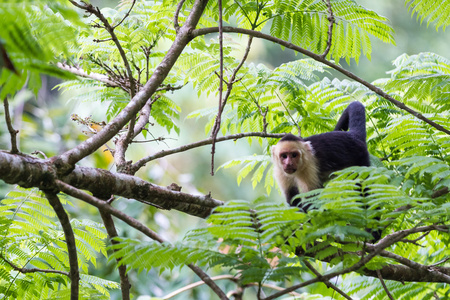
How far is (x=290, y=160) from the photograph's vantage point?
3.98m

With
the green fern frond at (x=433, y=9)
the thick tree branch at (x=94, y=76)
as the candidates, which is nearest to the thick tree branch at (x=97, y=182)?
the thick tree branch at (x=94, y=76)

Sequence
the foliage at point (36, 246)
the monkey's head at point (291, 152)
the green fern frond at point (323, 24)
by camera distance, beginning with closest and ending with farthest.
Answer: the foliage at point (36, 246) → the green fern frond at point (323, 24) → the monkey's head at point (291, 152)

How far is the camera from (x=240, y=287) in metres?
1.73

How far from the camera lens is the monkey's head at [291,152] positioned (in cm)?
391

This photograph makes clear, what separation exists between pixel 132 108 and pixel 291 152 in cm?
199

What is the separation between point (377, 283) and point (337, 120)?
1.73 metres

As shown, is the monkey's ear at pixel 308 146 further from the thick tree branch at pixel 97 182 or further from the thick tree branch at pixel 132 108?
the thick tree branch at pixel 132 108

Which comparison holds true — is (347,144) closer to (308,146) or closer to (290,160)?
(308,146)

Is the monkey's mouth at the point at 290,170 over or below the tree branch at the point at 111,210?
A: over

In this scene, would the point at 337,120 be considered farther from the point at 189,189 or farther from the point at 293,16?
the point at 189,189

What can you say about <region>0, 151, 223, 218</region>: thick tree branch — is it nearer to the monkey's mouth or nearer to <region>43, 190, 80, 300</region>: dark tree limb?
<region>43, 190, 80, 300</region>: dark tree limb

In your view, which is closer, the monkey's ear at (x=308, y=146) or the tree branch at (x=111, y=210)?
the tree branch at (x=111, y=210)

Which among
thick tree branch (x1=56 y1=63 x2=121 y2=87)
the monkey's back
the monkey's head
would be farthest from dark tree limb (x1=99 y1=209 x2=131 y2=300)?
the monkey's back

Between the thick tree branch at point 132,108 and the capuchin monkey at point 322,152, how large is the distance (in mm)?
1610
